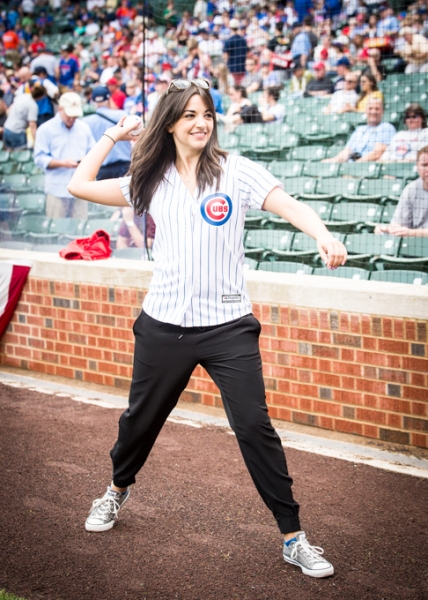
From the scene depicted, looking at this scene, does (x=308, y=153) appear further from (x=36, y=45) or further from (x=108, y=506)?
(x=36, y=45)

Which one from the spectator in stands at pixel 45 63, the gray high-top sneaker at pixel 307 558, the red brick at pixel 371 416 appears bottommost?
the gray high-top sneaker at pixel 307 558

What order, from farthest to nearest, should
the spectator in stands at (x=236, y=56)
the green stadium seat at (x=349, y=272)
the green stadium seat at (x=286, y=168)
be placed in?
1. the spectator in stands at (x=236, y=56)
2. the green stadium seat at (x=286, y=168)
3. the green stadium seat at (x=349, y=272)

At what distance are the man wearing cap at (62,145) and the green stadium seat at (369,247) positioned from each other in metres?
3.37

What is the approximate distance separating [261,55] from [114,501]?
29.6 feet

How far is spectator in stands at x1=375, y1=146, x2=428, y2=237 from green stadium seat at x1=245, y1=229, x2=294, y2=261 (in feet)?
3.53

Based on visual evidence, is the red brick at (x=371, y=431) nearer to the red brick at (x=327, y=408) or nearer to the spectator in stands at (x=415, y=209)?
the red brick at (x=327, y=408)

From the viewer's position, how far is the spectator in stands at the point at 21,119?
1145 cm

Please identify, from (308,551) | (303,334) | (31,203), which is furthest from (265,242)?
(308,551)

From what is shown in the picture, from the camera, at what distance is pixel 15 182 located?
8.83m

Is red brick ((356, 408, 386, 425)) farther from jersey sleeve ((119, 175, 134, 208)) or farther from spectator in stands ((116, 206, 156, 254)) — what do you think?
spectator in stands ((116, 206, 156, 254))

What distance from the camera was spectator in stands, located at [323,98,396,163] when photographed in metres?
8.66

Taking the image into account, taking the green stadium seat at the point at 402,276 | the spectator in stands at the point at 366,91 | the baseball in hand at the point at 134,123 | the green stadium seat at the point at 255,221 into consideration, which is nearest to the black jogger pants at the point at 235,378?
the baseball in hand at the point at 134,123

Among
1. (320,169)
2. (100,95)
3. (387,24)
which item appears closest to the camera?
(320,169)

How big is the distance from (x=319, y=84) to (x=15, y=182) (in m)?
4.70
